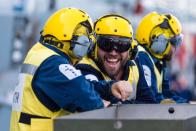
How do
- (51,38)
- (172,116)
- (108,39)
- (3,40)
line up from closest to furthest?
(172,116)
(51,38)
(108,39)
(3,40)

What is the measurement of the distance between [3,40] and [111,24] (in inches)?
371

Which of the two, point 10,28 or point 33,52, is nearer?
point 33,52

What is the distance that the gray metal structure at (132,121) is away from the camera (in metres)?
4.75

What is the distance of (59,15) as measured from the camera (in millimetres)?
6016

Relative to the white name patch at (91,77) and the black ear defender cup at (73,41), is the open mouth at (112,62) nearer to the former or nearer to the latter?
the white name patch at (91,77)

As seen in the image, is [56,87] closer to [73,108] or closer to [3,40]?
[73,108]

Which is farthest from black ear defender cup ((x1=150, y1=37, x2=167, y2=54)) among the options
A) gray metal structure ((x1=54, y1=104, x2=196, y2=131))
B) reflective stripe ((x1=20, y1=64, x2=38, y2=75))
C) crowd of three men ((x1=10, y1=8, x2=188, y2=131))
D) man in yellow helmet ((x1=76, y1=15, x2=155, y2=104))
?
gray metal structure ((x1=54, y1=104, x2=196, y2=131))

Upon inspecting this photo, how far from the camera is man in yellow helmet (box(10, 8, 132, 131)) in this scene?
554 centimetres

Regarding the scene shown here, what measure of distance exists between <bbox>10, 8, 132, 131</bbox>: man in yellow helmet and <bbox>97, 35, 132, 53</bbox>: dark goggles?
0.62m

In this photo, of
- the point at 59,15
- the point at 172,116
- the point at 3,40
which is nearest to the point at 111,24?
the point at 59,15

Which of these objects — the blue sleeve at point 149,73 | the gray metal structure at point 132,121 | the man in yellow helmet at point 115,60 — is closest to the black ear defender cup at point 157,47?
the blue sleeve at point 149,73

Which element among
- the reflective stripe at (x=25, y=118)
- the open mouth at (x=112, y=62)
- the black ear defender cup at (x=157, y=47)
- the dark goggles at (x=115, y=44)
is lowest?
the reflective stripe at (x=25, y=118)

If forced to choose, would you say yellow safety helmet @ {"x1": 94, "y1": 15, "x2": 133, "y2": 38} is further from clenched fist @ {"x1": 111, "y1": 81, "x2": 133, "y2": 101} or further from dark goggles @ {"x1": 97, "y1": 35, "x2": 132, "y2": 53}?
clenched fist @ {"x1": 111, "y1": 81, "x2": 133, "y2": 101}

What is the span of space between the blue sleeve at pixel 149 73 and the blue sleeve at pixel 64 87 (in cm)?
149
